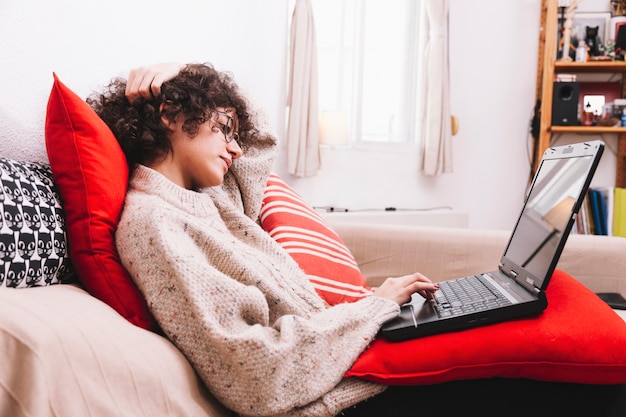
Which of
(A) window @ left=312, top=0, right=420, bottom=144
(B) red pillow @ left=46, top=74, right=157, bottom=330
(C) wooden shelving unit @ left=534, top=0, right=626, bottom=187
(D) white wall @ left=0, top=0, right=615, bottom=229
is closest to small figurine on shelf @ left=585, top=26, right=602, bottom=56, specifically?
(C) wooden shelving unit @ left=534, top=0, right=626, bottom=187

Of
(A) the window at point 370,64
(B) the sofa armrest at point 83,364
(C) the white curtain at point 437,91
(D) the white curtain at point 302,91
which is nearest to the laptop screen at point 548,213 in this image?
(B) the sofa armrest at point 83,364

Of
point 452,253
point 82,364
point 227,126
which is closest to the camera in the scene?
point 82,364

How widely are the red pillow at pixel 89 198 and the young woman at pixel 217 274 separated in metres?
0.03

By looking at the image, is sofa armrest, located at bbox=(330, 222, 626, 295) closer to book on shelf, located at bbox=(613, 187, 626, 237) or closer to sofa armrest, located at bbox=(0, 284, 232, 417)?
sofa armrest, located at bbox=(0, 284, 232, 417)

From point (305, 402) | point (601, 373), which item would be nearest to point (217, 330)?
point (305, 402)

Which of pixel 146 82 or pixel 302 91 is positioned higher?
pixel 302 91

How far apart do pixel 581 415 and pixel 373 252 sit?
861 millimetres

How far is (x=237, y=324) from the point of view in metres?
0.80

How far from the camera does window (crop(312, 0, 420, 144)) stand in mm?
3258

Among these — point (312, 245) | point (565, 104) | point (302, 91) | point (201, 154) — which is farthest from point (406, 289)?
point (565, 104)

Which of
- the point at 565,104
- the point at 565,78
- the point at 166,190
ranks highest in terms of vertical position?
the point at 565,78

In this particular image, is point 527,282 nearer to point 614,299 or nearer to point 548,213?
point 548,213

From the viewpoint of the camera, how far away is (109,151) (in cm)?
94

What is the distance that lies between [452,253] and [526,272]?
590 millimetres
